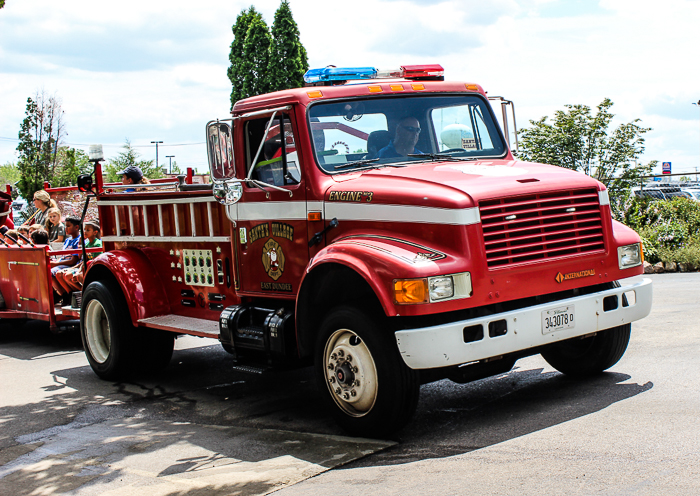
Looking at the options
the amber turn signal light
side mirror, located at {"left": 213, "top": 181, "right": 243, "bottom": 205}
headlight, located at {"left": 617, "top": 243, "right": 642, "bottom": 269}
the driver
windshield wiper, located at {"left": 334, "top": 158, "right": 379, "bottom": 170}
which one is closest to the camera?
the amber turn signal light

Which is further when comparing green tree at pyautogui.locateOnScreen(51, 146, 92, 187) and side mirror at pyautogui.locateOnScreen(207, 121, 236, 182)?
green tree at pyautogui.locateOnScreen(51, 146, 92, 187)

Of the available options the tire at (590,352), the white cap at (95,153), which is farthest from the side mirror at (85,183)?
the tire at (590,352)

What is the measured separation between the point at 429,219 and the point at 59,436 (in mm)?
3334

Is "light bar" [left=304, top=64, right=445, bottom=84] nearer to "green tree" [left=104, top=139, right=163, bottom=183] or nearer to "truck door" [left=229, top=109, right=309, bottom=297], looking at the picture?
"truck door" [left=229, top=109, right=309, bottom=297]

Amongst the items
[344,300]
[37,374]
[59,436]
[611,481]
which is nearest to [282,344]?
[344,300]

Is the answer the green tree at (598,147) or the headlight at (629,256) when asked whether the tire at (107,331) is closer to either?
the headlight at (629,256)

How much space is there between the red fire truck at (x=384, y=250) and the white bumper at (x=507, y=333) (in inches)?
0.4

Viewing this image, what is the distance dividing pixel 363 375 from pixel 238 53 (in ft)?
136

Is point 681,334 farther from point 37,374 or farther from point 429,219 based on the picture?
point 37,374

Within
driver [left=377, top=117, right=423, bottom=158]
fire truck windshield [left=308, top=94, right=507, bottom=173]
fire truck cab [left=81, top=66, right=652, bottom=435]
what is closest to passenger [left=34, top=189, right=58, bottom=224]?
fire truck cab [left=81, top=66, right=652, bottom=435]

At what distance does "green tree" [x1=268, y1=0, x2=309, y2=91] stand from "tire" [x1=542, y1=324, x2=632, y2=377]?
37637 millimetres

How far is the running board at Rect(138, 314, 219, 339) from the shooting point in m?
7.06

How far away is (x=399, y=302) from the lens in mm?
5027

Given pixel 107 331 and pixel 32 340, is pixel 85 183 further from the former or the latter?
pixel 32 340
